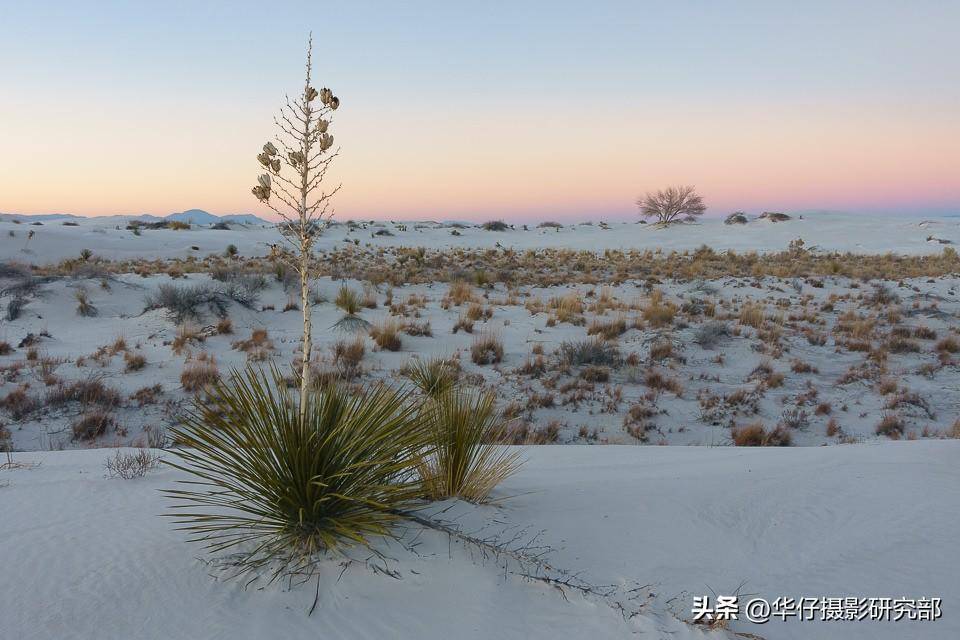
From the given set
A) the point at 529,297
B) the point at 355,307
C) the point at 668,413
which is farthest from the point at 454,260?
the point at 668,413

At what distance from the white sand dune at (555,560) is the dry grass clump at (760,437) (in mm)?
2423

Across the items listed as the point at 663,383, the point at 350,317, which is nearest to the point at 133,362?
the point at 350,317

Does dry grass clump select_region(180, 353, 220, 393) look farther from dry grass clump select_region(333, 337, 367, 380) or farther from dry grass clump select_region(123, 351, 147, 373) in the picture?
dry grass clump select_region(333, 337, 367, 380)

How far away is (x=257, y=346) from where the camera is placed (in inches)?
420

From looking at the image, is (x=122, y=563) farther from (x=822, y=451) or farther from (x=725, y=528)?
(x=822, y=451)

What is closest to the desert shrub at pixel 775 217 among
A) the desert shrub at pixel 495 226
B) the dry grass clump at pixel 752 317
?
the desert shrub at pixel 495 226

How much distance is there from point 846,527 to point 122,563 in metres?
3.92

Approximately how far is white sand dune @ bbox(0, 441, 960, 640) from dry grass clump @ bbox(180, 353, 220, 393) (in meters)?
3.68

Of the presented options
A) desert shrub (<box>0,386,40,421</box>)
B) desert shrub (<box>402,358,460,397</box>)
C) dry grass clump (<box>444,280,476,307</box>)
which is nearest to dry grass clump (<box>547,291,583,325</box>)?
dry grass clump (<box>444,280,476,307</box>)

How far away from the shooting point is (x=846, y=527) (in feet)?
11.3

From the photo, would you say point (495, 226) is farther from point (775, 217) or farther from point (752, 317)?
point (752, 317)

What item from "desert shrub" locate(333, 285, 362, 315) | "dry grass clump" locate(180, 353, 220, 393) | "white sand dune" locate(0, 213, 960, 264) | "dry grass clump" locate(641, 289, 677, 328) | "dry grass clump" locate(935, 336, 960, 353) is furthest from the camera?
"white sand dune" locate(0, 213, 960, 264)

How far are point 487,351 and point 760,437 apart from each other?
4.69 metres

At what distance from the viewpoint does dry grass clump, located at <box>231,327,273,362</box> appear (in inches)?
384
